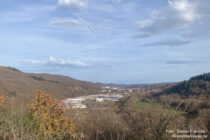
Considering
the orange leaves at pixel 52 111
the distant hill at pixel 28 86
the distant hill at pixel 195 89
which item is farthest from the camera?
the distant hill at pixel 28 86

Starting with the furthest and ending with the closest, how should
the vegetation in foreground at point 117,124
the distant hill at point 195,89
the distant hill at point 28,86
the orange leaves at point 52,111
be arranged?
the distant hill at point 28,86 < the distant hill at point 195,89 < the orange leaves at point 52,111 < the vegetation in foreground at point 117,124

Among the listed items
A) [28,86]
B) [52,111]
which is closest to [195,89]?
[52,111]

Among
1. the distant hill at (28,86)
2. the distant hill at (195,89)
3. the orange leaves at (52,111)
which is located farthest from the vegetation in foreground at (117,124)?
the distant hill at (195,89)

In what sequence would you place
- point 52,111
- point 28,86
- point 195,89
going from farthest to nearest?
point 28,86, point 195,89, point 52,111

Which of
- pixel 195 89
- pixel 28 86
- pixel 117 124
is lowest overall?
pixel 195 89

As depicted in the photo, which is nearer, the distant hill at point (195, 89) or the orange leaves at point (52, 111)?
the orange leaves at point (52, 111)

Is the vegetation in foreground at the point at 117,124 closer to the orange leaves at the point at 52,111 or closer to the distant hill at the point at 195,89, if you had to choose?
the orange leaves at the point at 52,111

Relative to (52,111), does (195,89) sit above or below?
below

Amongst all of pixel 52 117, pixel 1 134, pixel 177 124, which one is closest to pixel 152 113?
pixel 177 124

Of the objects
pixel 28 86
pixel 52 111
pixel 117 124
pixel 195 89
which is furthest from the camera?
pixel 28 86

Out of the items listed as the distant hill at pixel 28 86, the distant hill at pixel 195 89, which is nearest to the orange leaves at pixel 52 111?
the distant hill at pixel 28 86

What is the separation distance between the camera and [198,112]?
674 centimetres

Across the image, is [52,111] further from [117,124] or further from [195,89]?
[195,89]

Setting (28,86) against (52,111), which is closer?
(52,111)
